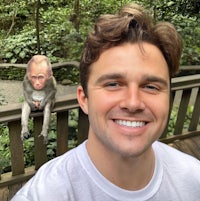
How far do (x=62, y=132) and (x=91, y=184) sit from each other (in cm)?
167

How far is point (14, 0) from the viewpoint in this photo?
7.11 meters

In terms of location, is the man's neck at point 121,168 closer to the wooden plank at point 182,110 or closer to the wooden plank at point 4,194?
the wooden plank at point 4,194

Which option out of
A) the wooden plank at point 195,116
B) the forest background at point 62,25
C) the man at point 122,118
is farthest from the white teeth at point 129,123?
the forest background at point 62,25

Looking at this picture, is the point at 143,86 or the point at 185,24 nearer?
the point at 143,86

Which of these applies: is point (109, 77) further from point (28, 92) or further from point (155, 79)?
point (28, 92)

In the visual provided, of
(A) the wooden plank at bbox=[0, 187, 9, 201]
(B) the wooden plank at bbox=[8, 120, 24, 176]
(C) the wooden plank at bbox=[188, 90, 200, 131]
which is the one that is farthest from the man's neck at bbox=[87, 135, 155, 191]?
(C) the wooden plank at bbox=[188, 90, 200, 131]

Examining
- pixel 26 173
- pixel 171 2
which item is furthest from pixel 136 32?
pixel 171 2

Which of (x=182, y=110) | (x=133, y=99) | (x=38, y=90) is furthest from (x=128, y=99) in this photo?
(x=182, y=110)

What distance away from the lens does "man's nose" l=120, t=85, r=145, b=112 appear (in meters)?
0.79

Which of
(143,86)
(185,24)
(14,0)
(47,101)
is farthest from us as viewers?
(14,0)

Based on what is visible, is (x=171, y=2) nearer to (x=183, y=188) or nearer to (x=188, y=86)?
(x=188, y=86)

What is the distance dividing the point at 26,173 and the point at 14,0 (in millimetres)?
5352

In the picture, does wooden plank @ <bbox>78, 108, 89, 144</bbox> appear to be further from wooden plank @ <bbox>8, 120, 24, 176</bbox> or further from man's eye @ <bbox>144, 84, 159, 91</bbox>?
man's eye @ <bbox>144, 84, 159, 91</bbox>

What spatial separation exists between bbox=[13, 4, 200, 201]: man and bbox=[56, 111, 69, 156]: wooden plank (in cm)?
148
